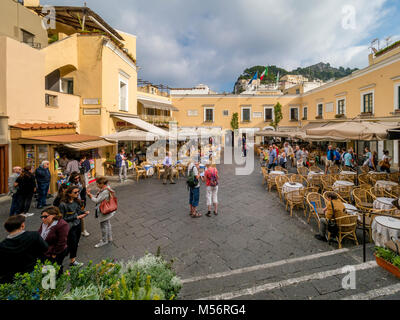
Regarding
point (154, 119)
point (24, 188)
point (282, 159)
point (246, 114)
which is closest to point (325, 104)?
point (246, 114)

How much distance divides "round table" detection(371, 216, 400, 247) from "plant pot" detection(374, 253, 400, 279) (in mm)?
523

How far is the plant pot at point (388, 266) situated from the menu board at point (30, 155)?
31.3 ft

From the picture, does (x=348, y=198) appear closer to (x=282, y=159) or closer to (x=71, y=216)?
(x=282, y=159)

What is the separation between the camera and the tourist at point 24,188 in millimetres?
5184

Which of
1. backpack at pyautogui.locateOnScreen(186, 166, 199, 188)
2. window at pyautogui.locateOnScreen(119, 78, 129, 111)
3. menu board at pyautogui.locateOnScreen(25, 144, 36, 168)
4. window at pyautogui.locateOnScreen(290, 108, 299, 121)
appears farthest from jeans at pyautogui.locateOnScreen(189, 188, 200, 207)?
window at pyautogui.locateOnScreen(290, 108, 299, 121)

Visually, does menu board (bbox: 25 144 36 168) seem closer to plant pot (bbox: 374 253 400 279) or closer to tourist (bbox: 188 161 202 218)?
tourist (bbox: 188 161 202 218)

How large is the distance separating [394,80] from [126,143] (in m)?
16.8

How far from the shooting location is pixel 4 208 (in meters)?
6.02

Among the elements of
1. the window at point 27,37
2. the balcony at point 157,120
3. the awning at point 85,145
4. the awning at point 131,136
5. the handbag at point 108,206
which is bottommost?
the handbag at point 108,206

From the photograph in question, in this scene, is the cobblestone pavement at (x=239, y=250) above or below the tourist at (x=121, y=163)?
below

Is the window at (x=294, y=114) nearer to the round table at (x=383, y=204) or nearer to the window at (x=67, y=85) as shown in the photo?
the round table at (x=383, y=204)

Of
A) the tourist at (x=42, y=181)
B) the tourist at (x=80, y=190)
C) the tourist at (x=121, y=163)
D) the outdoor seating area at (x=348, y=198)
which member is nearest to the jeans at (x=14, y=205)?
the tourist at (x=42, y=181)

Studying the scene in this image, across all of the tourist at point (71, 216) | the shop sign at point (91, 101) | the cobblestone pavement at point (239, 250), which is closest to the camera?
the cobblestone pavement at point (239, 250)
